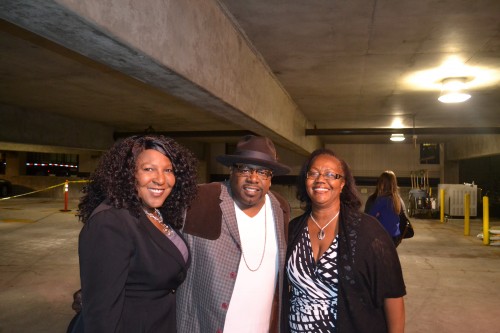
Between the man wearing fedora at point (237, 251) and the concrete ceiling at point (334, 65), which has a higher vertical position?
the concrete ceiling at point (334, 65)

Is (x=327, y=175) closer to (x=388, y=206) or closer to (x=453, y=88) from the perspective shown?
(x=388, y=206)

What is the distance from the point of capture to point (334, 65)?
5723 millimetres

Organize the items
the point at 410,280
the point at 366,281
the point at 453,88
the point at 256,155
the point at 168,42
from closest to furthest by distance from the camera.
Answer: the point at 366,281, the point at 256,155, the point at 168,42, the point at 410,280, the point at 453,88

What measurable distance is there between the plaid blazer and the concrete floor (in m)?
2.70

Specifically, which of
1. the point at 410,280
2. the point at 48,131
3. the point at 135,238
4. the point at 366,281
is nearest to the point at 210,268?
the point at 135,238

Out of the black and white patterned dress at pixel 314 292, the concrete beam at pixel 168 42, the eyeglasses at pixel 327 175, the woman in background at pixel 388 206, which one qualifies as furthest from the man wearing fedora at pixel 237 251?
the woman in background at pixel 388 206

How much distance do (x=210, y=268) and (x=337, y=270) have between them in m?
0.67

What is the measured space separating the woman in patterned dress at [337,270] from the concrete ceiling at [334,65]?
6.45 feet

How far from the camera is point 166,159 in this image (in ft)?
6.46

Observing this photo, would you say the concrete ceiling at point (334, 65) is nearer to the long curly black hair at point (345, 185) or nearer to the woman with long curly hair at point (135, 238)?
the woman with long curly hair at point (135, 238)

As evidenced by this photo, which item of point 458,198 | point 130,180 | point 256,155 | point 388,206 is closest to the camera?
point 130,180

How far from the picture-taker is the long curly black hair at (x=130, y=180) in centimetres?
179

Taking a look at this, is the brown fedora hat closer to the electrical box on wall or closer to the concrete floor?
the concrete floor

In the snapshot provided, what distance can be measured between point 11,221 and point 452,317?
11523mm
